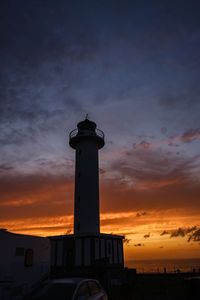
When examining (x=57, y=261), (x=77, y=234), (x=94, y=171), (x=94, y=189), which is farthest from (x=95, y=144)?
(x=57, y=261)

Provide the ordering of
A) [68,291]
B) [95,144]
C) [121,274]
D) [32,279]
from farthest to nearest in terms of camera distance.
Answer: [95,144], [121,274], [32,279], [68,291]

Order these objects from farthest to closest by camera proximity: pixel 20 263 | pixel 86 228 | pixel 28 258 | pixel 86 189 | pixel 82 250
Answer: pixel 86 189, pixel 86 228, pixel 82 250, pixel 28 258, pixel 20 263

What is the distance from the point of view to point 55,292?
6785mm

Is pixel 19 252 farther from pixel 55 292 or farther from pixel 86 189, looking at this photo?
pixel 86 189

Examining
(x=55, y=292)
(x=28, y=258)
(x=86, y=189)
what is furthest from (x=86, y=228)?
(x=55, y=292)

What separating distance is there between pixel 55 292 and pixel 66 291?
1.10 feet

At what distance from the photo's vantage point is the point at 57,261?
83.7 ft

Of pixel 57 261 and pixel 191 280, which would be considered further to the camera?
pixel 57 261

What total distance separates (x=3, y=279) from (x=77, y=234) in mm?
15360

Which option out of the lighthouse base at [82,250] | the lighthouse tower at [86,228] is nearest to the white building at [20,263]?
the lighthouse tower at [86,228]

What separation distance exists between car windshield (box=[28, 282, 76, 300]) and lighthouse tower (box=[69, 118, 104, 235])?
18.7 metres

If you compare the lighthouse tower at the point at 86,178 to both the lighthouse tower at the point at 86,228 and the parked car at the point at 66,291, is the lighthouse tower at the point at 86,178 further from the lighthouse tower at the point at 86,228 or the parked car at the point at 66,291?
the parked car at the point at 66,291

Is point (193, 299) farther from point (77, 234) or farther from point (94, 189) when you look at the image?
point (94, 189)

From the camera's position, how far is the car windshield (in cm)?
653
